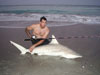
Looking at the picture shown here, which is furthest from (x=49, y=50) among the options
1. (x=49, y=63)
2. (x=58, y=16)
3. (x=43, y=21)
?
(x=58, y=16)

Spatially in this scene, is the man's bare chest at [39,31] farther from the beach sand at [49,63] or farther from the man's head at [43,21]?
the beach sand at [49,63]

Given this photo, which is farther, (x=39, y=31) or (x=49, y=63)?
(x=39, y=31)

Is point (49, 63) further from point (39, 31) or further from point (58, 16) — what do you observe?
point (58, 16)

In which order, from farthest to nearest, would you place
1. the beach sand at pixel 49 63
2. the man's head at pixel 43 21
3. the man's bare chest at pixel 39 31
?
1. the man's bare chest at pixel 39 31
2. the man's head at pixel 43 21
3. the beach sand at pixel 49 63

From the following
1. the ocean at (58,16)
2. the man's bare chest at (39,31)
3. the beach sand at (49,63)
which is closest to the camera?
the beach sand at (49,63)

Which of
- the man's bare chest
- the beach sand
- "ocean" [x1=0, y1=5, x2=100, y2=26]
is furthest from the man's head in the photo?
"ocean" [x1=0, y1=5, x2=100, y2=26]

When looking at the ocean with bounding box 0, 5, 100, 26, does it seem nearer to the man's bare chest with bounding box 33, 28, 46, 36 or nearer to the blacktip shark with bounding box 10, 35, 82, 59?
the man's bare chest with bounding box 33, 28, 46, 36

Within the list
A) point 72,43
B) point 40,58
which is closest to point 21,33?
point 72,43

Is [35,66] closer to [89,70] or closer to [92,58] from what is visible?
[89,70]

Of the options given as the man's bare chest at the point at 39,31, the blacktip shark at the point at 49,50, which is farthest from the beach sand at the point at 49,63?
the man's bare chest at the point at 39,31

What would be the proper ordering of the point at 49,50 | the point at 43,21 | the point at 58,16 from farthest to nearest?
the point at 58,16 → the point at 43,21 → the point at 49,50

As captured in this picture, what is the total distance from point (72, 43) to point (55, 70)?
2649 mm

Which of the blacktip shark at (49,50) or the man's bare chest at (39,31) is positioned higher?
the man's bare chest at (39,31)

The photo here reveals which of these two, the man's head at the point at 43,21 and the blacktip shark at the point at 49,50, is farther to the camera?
the man's head at the point at 43,21
